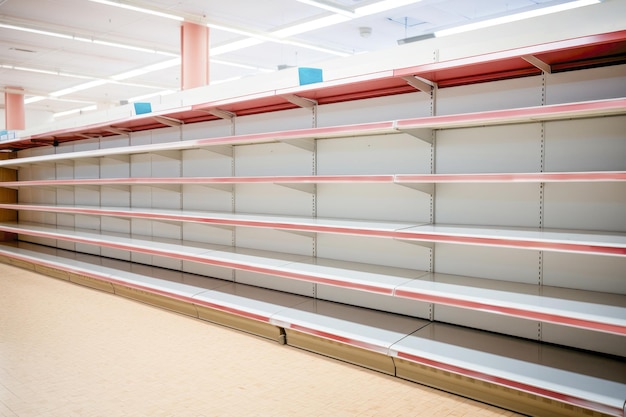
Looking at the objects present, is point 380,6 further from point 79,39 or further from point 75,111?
point 75,111

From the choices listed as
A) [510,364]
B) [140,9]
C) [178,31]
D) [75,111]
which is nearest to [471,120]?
[510,364]

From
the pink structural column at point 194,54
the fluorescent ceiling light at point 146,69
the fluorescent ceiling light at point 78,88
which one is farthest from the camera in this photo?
the fluorescent ceiling light at point 78,88

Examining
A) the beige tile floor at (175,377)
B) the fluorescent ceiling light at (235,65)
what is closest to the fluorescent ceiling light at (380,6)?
the fluorescent ceiling light at (235,65)

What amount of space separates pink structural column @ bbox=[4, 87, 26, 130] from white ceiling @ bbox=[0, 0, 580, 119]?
1.58m

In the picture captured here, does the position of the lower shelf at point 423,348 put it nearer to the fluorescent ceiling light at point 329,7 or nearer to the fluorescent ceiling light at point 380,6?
the fluorescent ceiling light at point 329,7

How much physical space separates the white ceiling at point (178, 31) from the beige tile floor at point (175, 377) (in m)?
3.52

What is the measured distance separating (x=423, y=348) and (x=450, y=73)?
1600 mm

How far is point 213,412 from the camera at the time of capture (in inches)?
95.9

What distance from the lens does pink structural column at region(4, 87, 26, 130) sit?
44.3 ft

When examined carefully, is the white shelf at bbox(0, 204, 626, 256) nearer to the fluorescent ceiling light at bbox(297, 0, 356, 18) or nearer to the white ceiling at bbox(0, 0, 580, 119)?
the white ceiling at bbox(0, 0, 580, 119)

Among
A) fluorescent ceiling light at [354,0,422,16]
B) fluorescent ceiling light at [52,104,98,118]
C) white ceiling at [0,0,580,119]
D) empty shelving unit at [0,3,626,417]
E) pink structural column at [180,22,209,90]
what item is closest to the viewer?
empty shelving unit at [0,3,626,417]

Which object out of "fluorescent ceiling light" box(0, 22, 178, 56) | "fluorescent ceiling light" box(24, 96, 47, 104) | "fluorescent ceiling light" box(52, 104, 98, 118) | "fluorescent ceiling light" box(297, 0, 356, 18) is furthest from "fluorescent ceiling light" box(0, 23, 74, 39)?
"fluorescent ceiling light" box(52, 104, 98, 118)

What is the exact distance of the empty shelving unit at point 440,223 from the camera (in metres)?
2.32

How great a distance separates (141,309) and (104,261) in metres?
1.67
